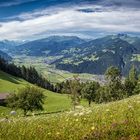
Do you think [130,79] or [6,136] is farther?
[130,79]

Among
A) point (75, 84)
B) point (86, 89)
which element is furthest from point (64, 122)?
point (86, 89)

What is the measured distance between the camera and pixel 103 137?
1245 cm

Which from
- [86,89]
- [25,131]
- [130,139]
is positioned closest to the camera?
[130,139]

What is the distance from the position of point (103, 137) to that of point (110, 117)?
2.35 m

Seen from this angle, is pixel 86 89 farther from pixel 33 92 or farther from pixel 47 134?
pixel 47 134

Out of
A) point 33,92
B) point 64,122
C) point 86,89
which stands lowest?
point 86,89

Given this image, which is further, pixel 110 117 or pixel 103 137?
pixel 110 117

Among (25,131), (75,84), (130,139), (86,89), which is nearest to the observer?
(130,139)

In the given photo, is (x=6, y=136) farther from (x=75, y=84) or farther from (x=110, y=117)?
(x=75, y=84)

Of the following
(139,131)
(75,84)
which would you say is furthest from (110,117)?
(75,84)

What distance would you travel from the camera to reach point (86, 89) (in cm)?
18488

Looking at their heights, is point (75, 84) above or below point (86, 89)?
above

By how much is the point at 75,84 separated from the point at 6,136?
113 meters

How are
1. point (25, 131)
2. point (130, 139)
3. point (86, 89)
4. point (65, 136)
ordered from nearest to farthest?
point (130, 139) → point (65, 136) → point (25, 131) → point (86, 89)
